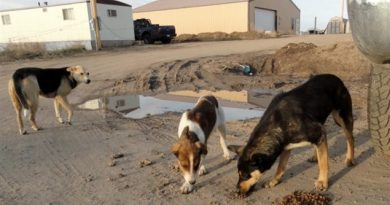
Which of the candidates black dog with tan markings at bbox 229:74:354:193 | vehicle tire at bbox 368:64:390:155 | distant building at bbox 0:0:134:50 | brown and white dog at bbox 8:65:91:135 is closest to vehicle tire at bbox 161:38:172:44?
distant building at bbox 0:0:134:50

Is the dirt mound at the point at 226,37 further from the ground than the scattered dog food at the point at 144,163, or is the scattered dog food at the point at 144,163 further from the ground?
the dirt mound at the point at 226,37

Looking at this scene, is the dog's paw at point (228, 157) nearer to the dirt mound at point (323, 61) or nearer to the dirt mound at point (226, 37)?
the dirt mound at point (323, 61)

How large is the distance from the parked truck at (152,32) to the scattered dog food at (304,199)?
107 feet

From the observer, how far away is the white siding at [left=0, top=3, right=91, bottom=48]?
30641mm

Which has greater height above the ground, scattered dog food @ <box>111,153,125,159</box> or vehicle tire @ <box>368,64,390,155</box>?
Answer: vehicle tire @ <box>368,64,390,155</box>

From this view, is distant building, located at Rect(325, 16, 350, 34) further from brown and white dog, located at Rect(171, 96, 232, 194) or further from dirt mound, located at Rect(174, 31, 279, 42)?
brown and white dog, located at Rect(171, 96, 232, 194)

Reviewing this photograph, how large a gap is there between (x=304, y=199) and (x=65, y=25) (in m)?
30.6

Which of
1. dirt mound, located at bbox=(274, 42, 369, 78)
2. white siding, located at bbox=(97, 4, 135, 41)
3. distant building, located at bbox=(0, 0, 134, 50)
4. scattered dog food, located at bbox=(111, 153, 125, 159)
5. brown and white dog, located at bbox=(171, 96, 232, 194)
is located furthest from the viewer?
white siding, located at bbox=(97, 4, 135, 41)

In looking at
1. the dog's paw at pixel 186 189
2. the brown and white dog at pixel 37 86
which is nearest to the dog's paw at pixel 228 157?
the dog's paw at pixel 186 189

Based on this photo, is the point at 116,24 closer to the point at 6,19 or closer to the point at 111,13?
the point at 111,13

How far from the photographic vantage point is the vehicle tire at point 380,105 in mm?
4778

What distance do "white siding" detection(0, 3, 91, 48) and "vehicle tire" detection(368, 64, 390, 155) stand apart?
27.9 meters

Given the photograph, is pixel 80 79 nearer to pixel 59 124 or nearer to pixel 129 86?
pixel 59 124

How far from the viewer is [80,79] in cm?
877
